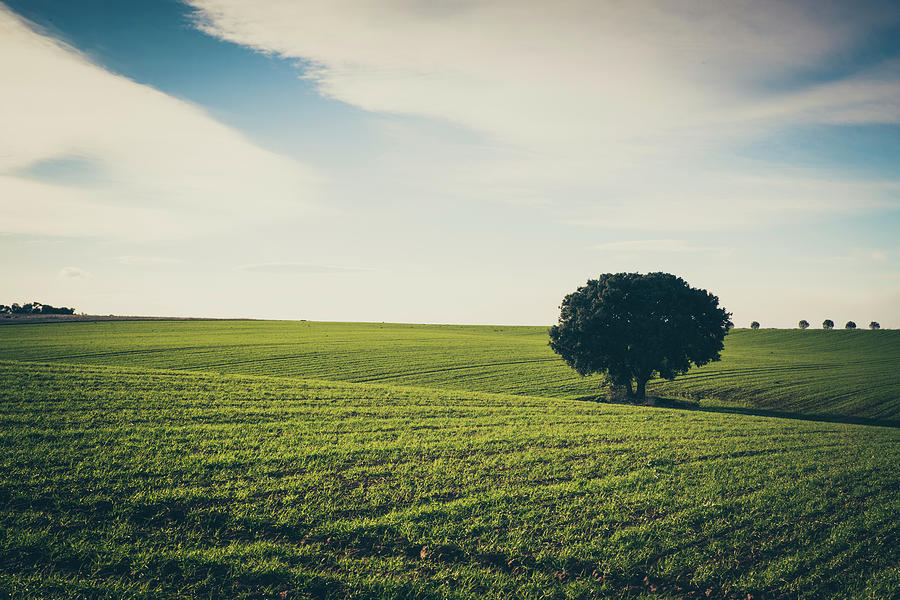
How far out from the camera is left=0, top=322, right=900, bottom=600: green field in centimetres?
850

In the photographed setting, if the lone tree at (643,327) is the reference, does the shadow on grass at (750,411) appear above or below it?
below

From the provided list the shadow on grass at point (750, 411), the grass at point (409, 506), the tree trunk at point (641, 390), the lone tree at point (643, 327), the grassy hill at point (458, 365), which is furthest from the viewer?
the grassy hill at point (458, 365)

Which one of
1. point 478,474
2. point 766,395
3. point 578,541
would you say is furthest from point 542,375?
point 578,541

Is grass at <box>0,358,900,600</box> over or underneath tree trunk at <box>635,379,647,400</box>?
over

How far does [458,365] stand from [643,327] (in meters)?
20.9

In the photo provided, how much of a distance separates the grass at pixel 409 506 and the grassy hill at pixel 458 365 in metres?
23.3

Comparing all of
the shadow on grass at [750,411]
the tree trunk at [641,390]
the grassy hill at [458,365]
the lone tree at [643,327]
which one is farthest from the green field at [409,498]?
the grassy hill at [458,365]

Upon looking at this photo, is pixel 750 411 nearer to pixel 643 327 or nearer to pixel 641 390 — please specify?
pixel 641 390

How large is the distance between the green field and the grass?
0.06m

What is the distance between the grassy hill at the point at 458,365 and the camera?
42344mm

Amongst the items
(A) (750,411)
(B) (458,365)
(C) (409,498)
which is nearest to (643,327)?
(A) (750,411)

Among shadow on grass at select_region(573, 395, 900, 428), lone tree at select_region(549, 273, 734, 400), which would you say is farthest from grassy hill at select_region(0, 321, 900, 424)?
lone tree at select_region(549, 273, 734, 400)

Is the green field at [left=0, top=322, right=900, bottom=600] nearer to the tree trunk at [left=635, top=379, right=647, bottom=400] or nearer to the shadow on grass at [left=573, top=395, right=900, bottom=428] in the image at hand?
the shadow on grass at [left=573, top=395, right=900, bottom=428]

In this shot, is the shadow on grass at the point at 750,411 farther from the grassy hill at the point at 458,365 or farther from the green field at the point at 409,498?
the green field at the point at 409,498
